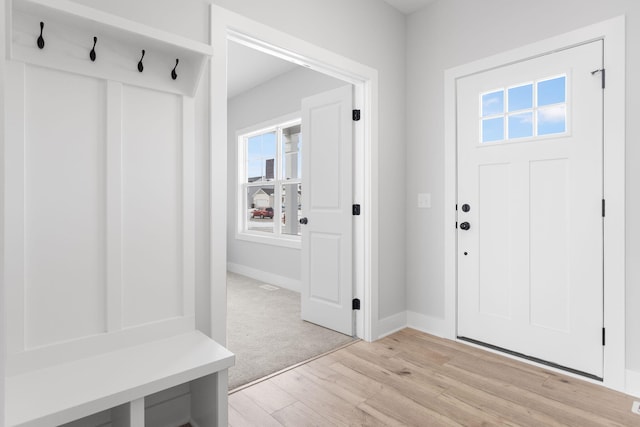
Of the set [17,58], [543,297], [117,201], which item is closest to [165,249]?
[117,201]

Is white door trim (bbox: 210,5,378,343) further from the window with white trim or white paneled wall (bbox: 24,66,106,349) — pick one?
the window with white trim

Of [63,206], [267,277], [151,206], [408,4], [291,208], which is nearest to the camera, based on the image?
[63,206]

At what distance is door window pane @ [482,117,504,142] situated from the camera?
256 cm

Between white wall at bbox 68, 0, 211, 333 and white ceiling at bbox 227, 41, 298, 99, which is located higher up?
white ceiling at bbox 227, 41, 298, 99

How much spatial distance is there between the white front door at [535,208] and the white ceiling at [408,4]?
79cm

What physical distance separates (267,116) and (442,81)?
105 inches

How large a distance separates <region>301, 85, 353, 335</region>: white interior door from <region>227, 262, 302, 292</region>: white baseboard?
46.1 inches

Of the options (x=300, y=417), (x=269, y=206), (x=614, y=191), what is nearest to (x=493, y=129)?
(x=614, y=191)

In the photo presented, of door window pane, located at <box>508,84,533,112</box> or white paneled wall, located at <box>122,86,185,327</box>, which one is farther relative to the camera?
door window pane, located at <box>508,84,533,112</box>

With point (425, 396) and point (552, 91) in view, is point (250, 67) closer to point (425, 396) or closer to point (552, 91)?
point (552, 91)

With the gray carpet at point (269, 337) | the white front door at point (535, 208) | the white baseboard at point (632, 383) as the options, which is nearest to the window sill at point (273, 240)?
the gray carpet at point (269, 337)

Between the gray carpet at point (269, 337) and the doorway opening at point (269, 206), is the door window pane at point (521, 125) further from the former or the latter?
the gray carpet at point (269, 337)

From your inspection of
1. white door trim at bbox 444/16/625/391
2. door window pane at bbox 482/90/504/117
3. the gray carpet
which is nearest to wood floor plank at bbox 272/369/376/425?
the gray carpet

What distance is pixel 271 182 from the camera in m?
5.03
